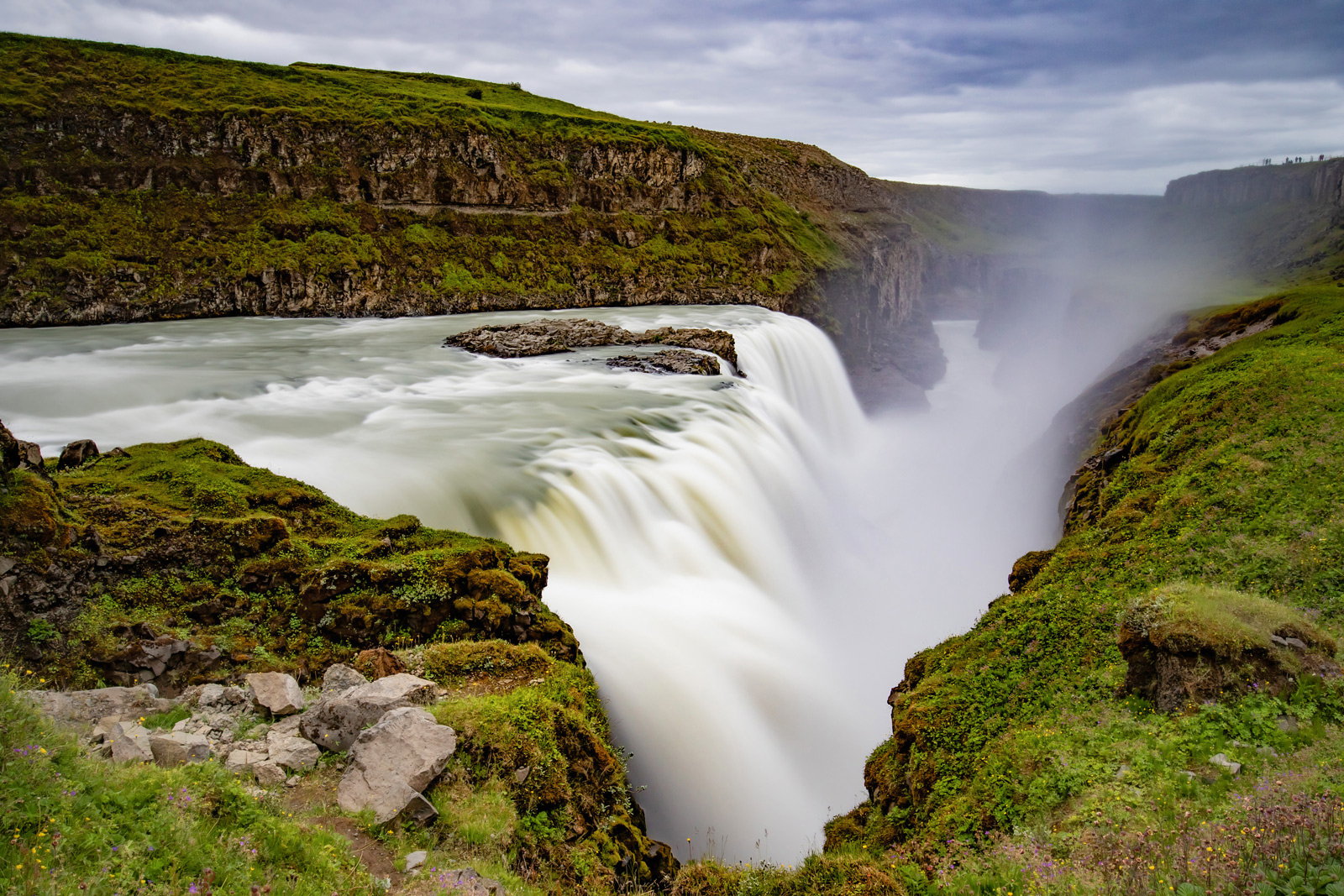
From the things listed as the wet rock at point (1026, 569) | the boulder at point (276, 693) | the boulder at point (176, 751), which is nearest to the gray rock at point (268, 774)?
the boulder at point (176, 751)

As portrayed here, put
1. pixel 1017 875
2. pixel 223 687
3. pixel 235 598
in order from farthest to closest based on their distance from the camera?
pixel 235 598, pixel 223 687, pixel 1017 875

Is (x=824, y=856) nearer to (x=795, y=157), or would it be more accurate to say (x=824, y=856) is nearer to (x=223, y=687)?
(x=223, y=687)

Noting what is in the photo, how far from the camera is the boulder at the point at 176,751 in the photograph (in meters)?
6.28

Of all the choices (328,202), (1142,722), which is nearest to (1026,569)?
(1142,722)

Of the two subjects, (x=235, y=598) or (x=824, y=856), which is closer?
(x=824, y=856)

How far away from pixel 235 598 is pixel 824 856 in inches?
312

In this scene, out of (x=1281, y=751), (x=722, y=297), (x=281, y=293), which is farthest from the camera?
(x=722, y=297)

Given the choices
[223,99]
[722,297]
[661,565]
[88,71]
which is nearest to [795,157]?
[722,297]

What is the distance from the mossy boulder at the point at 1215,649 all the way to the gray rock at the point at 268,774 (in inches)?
356

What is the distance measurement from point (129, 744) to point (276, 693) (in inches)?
71.5

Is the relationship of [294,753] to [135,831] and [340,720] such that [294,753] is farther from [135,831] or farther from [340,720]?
[135,831]

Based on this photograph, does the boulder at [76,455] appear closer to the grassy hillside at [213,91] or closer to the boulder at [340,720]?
the boulder at [340,720]

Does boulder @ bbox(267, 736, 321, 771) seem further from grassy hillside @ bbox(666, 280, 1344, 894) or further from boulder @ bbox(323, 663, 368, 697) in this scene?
grassy hillside @ bbox(666, 280, 1344, 894)

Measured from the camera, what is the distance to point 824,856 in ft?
23.3
